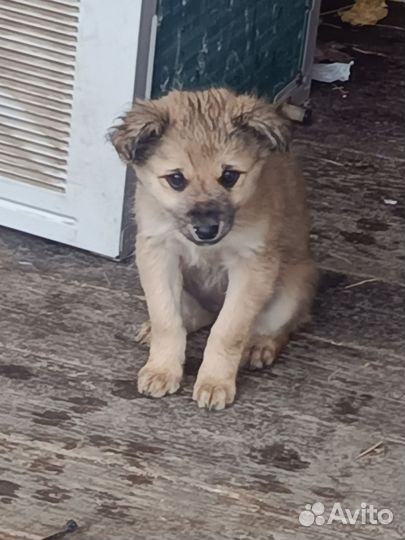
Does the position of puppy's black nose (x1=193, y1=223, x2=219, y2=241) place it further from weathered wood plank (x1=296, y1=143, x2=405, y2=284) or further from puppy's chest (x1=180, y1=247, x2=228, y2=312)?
weathered wood plank (x1=296, y1=143, x2=405, y2=284)

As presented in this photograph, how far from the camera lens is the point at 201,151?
9.42ft

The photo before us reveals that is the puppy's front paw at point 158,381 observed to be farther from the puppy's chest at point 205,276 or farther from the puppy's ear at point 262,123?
the puppy's ear at point 262,123

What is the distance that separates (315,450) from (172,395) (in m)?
0.38

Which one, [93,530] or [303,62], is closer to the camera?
[93,530]

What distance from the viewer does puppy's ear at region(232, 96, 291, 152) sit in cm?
290

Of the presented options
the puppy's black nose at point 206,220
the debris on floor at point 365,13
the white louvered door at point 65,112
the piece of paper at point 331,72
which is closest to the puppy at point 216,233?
the puppy's black nose at point 206,220

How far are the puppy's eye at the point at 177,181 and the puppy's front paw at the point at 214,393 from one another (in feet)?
1.56

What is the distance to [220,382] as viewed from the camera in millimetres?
3072

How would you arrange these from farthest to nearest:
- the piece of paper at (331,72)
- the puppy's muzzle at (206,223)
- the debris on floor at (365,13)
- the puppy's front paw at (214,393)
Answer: the debris on floor at (365,13) → the piece of paper at (331,72) → the puppy's front paw at (214,393) → the puppy's muzzle at (206,223)

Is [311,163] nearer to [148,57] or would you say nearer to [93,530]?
[148,57]

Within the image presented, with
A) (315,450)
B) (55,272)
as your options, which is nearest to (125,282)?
(55,272)

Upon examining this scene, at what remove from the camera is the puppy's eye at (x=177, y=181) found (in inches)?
114

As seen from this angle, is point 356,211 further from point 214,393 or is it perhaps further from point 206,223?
point 206,223

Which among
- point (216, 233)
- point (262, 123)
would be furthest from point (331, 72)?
point (216, 233)
